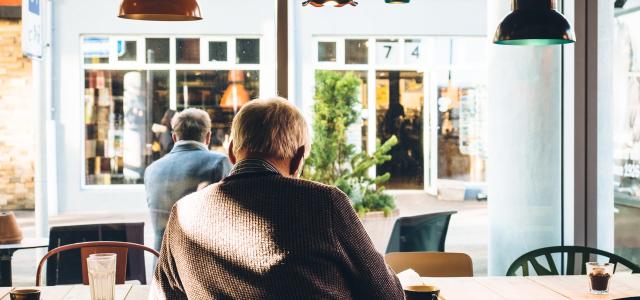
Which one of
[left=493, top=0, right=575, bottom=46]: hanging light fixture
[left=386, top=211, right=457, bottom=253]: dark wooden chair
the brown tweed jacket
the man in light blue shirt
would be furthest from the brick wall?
the brown tweed jacket

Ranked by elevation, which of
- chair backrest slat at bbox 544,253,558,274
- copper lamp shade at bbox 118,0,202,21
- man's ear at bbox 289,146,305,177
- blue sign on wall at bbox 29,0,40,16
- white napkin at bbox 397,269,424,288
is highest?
blue sign on wall at bbox 29,0,40,16

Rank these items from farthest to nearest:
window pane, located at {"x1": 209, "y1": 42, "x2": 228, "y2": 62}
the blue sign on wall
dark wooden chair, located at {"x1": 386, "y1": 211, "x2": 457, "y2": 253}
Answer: window pane, located at {"x1": 209, "y1": 42, "x2": 228, "y2": 62} → the blue sign on wall → dark wooden chair, located at {"x1": 386, "y1": 211, "x2": 457, "y2": 253}

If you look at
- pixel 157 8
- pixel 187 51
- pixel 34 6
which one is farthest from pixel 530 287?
pixel 187 51

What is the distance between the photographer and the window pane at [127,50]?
8.52 m

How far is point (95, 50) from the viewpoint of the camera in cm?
824

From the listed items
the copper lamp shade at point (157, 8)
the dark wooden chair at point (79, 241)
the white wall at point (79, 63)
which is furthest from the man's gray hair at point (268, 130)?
the white wall at point (79, 63)

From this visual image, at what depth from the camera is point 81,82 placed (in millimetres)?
7941

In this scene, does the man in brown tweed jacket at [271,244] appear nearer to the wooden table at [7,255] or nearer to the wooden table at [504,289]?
the wooden table at [504,289]

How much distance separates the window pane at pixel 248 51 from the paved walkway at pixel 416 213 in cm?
196

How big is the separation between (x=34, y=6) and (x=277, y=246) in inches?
172

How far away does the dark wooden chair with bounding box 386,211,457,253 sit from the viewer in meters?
5.69

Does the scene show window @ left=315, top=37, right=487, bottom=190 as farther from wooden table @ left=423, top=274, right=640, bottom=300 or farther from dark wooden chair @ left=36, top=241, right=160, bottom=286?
wooden table @ left=423, top=274, right=640, bottom=300

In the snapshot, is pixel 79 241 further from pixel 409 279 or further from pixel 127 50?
pixel 127 50

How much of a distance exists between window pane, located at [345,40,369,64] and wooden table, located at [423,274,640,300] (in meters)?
5.39
